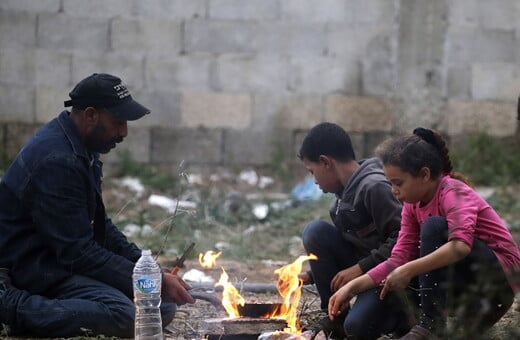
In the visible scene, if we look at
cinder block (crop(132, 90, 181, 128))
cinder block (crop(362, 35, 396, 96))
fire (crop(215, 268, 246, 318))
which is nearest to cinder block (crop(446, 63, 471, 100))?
cinder block (crop(362, 35, 396, 96))

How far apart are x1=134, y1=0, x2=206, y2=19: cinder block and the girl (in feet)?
21.9

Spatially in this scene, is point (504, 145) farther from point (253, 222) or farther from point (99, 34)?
point (99, 34)

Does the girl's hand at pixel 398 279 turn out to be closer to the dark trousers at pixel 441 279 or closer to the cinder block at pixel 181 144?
the dark trousers at pixel 441 279

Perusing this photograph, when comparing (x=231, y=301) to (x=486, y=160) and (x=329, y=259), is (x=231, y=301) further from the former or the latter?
(x=486, y=160)

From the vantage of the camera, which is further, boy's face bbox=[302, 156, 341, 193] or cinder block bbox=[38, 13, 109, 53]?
cinder block bbox=[38, 13, 109, 53]

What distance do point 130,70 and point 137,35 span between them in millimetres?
418

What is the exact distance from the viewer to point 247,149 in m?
11.7

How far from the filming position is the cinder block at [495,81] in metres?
11.7

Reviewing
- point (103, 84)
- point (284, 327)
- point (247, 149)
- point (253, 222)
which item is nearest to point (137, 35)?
point (247, 149)

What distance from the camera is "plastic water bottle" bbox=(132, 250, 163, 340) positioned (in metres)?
5.09

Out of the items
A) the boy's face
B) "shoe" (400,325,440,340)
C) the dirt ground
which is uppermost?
the boy's face

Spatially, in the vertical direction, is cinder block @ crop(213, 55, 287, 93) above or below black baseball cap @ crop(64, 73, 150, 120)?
below

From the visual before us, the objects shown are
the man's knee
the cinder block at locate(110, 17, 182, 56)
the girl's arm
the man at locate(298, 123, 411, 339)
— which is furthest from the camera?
the cinder block at locate(110, 17, 182, 56)

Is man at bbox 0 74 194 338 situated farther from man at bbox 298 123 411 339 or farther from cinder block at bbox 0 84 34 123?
cinder block at bbox 0 84 34 123
